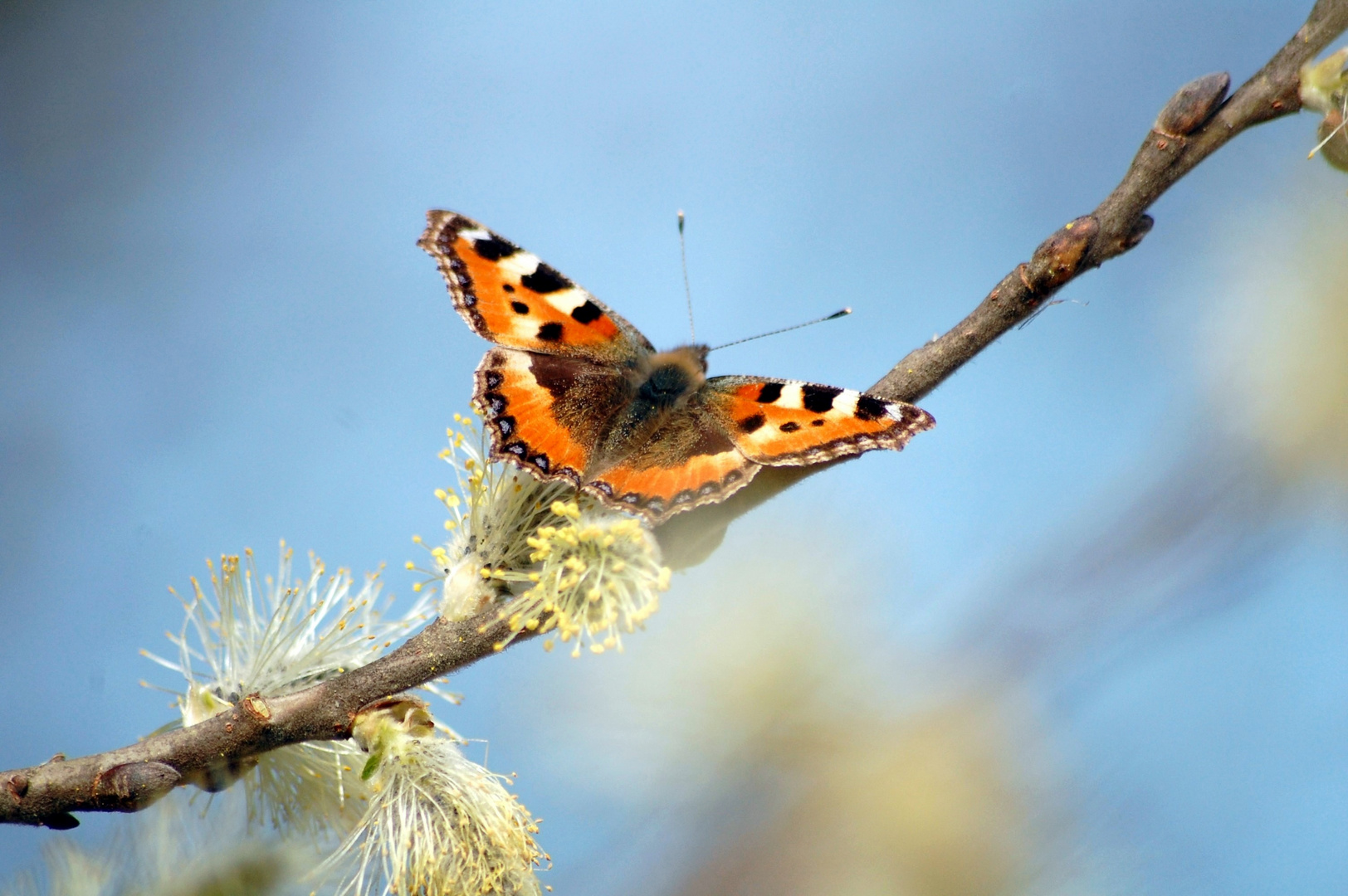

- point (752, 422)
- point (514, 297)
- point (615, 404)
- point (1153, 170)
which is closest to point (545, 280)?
point (514, 297)

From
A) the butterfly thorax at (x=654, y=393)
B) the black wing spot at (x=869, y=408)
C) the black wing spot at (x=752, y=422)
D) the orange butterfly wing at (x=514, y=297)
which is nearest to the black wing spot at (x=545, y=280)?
the orange butterfly wing at (x=514, y=297)

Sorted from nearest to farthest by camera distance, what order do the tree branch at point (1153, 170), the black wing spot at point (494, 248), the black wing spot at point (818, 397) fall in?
the tree branch at point (1153, 170), the black wing spot at point (818, 397), the black wing spot at point (494, 248)

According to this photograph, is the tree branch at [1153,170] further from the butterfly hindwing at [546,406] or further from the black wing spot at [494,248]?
the black wing spot at [494,248]

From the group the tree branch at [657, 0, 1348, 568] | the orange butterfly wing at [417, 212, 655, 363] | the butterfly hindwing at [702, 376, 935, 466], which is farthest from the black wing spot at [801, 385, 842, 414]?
the orange butterfly wing at [417, 212, 655, 363]

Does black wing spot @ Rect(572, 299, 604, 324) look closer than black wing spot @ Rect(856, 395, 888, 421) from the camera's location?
No

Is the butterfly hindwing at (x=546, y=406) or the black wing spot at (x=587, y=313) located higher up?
the black wing spot at (x=587, y=313)

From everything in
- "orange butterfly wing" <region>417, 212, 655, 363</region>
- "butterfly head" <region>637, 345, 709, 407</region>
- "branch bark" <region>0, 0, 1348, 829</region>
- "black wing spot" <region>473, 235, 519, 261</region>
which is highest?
"black wing spot" <region>473, 235, 519, 261</region>

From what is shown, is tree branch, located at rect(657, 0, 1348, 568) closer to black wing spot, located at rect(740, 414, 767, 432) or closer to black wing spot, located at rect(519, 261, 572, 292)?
black wing spot, located at rect(740, 414, 767, 432)

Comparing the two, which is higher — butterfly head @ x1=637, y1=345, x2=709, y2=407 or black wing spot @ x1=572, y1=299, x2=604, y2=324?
black wing spot @ x1=572, y1=299, x2=604, y2=324
